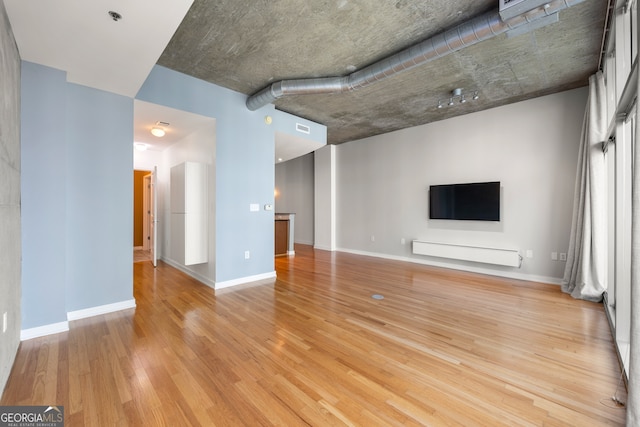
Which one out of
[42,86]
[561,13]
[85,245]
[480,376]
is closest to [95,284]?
[85,245]

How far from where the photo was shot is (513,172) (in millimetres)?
4797

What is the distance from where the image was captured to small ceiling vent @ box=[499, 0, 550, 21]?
84.1 inches

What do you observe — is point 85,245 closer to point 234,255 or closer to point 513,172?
point 234,255

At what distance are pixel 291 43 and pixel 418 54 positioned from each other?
1.41 meters

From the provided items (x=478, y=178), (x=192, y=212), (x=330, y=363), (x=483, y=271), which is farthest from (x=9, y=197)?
(x=483, y=271)

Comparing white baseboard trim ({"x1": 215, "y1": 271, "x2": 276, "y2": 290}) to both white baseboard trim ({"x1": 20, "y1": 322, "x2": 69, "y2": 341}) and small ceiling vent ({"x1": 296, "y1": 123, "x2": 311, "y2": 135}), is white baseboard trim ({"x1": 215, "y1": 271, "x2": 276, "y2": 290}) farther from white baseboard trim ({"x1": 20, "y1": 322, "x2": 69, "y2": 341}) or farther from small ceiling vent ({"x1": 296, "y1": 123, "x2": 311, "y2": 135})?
small ceiling vent ({"x1": 296, "y1": 123, "x2": 311, "y2": 135})

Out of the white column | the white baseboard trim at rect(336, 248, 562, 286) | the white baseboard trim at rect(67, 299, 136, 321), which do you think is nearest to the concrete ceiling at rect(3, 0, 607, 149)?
the white baseboard trim at rect(67, 299, 136, 321)

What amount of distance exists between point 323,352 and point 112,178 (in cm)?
311

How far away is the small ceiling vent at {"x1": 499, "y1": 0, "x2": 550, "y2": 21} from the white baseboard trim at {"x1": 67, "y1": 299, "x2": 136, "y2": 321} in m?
4.88

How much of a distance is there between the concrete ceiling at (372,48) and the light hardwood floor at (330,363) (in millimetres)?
3092

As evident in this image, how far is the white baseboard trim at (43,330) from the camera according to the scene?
8.20 feet

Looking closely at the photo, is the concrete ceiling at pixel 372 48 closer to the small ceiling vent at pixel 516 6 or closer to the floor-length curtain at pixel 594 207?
the small ceiling vent at pixel 516 6

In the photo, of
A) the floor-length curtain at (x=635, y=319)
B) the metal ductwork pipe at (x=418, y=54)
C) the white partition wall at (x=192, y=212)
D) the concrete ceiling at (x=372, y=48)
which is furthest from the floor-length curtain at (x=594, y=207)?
the white partition wall at (x=192, y=212)

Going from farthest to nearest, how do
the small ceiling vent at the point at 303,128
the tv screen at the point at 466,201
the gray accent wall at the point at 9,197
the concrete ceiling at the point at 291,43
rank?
the small ceiling vent at the point at 303,128
the tv screen at the point at 466,201
the concrete ceiling at the point at 291,43
the gray accent wall at the point at 9,197
